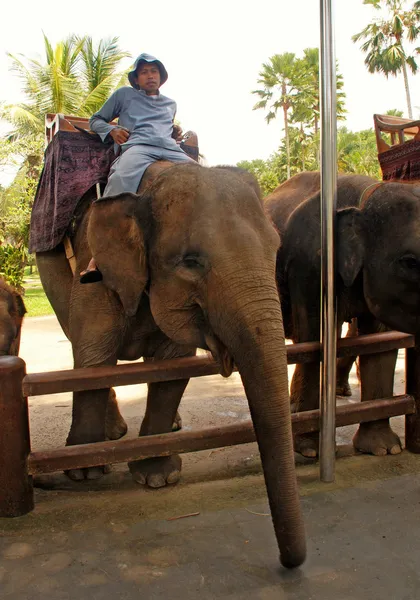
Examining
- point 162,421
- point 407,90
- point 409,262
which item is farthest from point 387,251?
point 407,90

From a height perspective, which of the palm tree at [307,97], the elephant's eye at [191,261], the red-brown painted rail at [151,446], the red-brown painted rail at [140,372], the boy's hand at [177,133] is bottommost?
the red-brown painted rail at [151,446]

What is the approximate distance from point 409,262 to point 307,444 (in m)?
1.42

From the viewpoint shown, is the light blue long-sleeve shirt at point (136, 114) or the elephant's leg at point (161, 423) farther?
the light blue long-sleeve shirt at point (136, 114)

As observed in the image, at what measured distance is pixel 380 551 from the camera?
2.58m

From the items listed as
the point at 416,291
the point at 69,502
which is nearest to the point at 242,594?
the point at 69,502

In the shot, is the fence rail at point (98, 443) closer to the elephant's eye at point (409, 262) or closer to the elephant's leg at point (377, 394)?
the elephant's leg at point (377, 394)

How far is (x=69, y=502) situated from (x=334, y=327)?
6.00ft

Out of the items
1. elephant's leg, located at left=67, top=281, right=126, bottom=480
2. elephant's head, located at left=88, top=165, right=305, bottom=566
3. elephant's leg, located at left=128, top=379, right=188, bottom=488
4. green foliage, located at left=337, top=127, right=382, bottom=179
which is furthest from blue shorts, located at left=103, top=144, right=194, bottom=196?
green foliage, located at left=337, top=127, right=382, bottom=179

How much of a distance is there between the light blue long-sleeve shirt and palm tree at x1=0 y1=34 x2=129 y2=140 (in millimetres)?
16542

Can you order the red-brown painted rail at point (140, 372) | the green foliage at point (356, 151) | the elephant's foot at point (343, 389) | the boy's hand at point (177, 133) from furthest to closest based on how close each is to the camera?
the green foliage at point (356, 151), the elephant's foot at point (343, 389), the boy's hand at point (177, 133), the red-brown painted rail at point (140, 372)

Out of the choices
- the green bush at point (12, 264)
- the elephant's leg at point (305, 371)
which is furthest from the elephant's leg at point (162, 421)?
the green bush at point (12, 264)

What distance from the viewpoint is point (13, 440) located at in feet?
9.36

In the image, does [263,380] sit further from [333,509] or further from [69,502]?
[69,502]

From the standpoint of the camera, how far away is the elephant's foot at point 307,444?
148 inches
